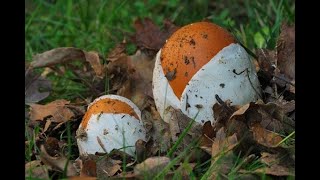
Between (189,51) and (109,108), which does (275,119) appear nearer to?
(189,51)

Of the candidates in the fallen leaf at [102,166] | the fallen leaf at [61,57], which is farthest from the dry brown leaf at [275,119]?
the fallen leaf at [61,57]

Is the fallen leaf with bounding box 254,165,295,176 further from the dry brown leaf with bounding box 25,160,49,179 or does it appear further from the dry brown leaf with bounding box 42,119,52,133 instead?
the dry brown leaf with bounding box 42,119,52,133

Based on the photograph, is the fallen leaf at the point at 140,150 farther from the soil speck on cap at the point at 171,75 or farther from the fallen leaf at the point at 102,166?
the soil speck on cap at the point at 171,75

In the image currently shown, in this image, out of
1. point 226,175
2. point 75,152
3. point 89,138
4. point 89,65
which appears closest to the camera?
point 226,175

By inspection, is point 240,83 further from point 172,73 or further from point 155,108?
point 155,108

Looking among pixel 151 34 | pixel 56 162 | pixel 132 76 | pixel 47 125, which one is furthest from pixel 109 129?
→ pixel 151 34

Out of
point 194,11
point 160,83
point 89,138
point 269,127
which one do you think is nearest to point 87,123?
point 89,138
